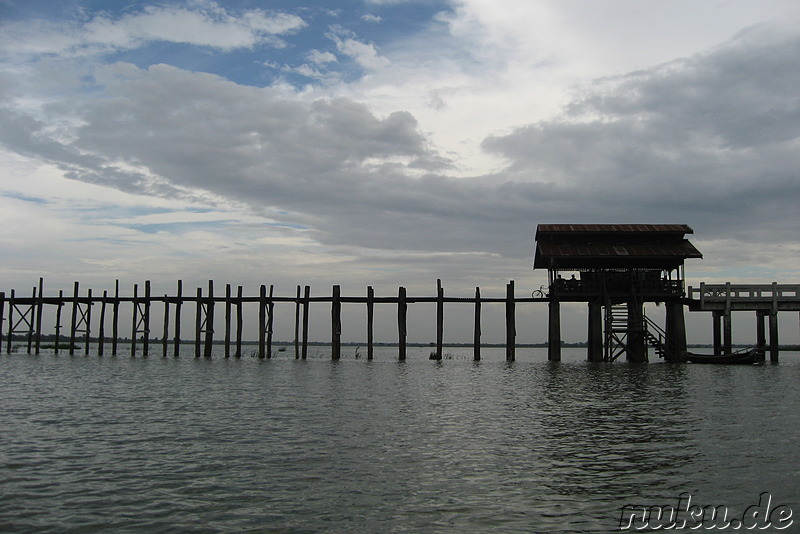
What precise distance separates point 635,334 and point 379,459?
33.4m

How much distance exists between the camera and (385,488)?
10.6m

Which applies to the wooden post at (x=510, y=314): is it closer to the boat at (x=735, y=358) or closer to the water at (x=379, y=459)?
the boat at (x=735, y=358)

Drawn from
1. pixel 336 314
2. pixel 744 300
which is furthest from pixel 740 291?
pixel 336 314

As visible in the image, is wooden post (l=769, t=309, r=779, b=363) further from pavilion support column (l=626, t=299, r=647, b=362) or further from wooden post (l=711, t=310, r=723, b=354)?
pavilion support column (l=626, t=299, r=647, b=362)

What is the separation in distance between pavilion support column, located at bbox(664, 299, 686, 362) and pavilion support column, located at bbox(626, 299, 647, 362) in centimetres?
174

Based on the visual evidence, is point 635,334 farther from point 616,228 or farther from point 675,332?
point 616,228

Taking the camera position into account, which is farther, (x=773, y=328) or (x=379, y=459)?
(x=773, y=328)

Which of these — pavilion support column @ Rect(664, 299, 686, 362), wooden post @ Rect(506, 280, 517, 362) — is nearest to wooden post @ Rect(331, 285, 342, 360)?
wooden post @ Rect(506, 280, 517, 362)

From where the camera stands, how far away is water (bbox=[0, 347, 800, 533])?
920 centimetres

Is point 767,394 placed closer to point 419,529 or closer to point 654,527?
point 654,527

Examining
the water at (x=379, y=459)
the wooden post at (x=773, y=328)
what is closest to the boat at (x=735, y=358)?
the wooden post at (x=773, y=328)

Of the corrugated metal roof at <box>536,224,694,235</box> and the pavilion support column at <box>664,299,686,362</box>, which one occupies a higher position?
the corrugated metal roof at <box>536,224,694,235</box>

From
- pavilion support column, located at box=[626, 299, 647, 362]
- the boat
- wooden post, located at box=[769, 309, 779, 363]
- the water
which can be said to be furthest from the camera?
the boat

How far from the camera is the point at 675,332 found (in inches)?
1666
